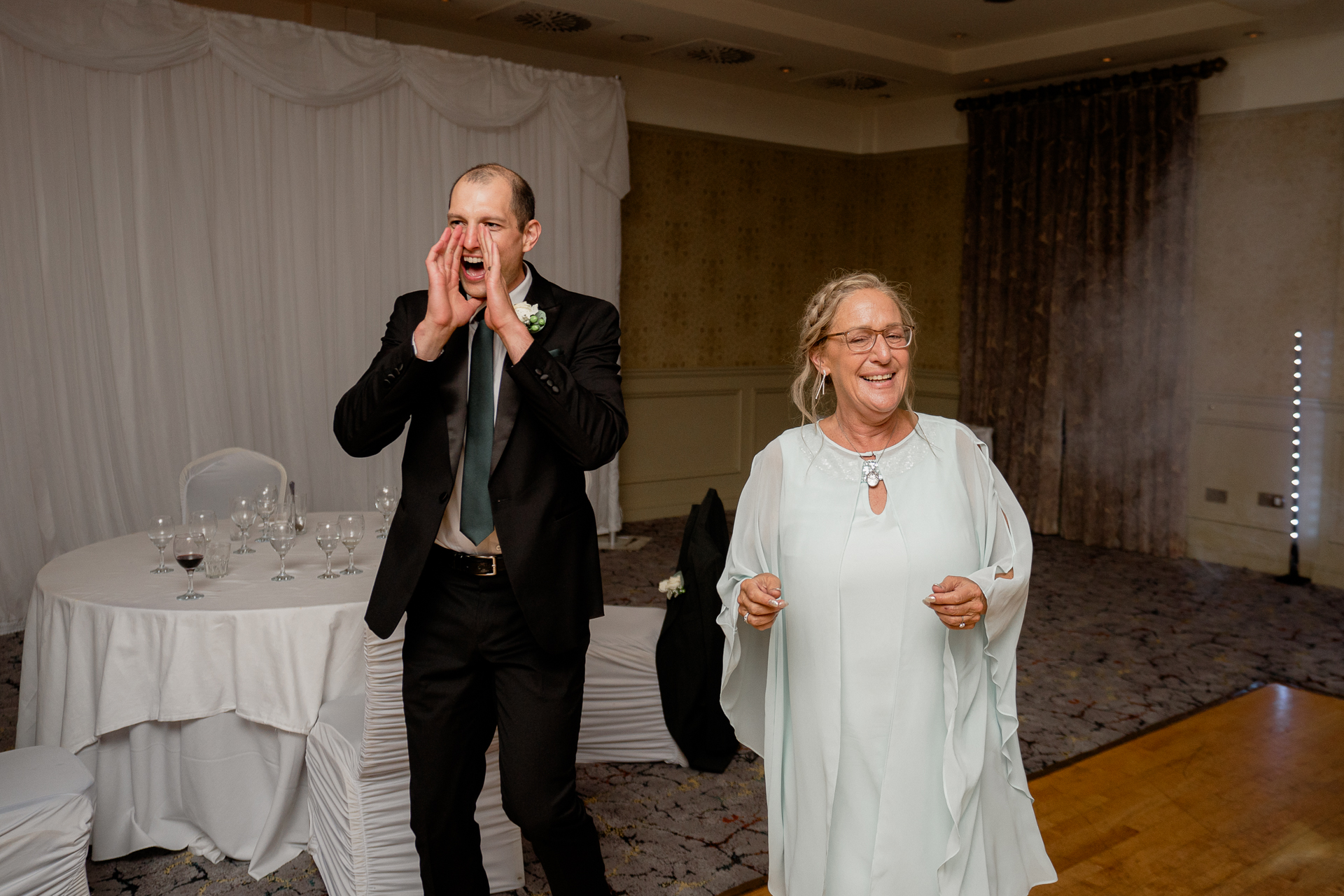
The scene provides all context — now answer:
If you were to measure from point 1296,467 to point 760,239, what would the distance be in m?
3.80

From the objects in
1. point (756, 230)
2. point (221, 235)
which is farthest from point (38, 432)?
point (756, 230)

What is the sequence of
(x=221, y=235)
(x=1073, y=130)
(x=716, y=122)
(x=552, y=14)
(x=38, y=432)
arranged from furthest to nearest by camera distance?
(x=716, y=122), (x=1073, y=130), (x=552, y=14), (x=221, y=235), (x=38, y=432)

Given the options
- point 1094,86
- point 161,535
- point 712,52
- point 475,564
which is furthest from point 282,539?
point 1094,86

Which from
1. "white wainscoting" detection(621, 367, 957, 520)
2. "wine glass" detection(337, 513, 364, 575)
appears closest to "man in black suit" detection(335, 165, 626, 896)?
"wine glass" detection(337, 513, 364, 575)

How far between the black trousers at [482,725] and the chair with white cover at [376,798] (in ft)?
0.84

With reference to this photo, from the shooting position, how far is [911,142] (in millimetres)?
8008

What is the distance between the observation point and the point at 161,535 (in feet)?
9.61

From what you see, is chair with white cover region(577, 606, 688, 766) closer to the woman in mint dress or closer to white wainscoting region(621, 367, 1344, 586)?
the woman in mint dress

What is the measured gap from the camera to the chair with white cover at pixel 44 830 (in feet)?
6.59

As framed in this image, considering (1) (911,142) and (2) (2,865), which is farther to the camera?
(1) (911,142)

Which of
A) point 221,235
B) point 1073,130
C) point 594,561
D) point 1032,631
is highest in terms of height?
point 1073,130

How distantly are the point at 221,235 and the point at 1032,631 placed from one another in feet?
14.2

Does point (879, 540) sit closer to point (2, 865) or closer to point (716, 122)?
point (2, 865)

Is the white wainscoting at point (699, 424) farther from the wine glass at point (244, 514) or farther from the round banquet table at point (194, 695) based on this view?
the round banquet table at point (194, 695)
